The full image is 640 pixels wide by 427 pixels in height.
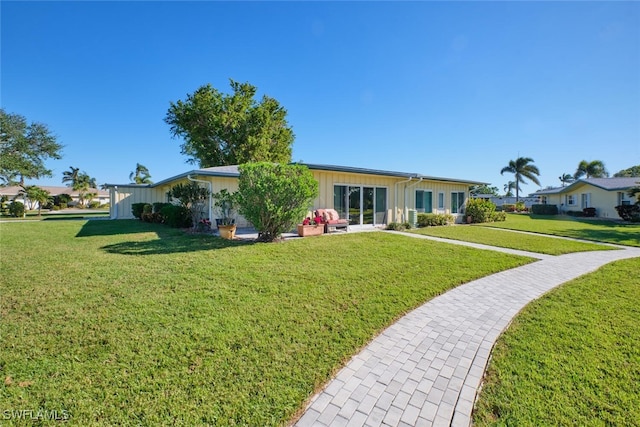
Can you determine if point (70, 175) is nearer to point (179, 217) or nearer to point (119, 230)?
point (119, 230)

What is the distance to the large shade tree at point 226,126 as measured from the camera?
26500 mm

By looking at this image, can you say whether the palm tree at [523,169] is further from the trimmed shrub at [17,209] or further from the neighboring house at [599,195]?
the trimmed shrub at [17,209]

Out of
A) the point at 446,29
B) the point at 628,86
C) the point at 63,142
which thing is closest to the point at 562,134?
the point at 628,86

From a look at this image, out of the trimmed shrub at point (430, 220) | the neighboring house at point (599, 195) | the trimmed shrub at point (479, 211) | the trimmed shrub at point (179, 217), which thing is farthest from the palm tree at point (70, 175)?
the neighboring house at point (599, 195)

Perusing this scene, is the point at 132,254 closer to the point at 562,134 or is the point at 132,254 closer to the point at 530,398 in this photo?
the point at 530,398

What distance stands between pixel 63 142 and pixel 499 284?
3901 cm

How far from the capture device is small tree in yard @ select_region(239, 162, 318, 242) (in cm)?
823

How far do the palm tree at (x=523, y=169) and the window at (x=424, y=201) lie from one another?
29.8 metres

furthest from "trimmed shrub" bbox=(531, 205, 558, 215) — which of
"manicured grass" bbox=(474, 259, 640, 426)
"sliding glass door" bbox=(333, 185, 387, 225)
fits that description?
"manicured grass" bbox=(474, 259, 640, 426)

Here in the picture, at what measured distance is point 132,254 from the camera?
6.98 meters

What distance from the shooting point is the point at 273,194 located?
8.34 m

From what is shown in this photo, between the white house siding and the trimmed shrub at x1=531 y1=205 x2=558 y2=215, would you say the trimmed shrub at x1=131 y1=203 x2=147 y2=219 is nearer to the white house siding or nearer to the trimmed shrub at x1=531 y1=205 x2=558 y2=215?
the white house siding

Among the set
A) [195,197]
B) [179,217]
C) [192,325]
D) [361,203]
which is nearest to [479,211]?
[361,203]

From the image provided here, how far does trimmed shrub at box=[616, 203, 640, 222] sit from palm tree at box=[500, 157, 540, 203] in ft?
63.1
